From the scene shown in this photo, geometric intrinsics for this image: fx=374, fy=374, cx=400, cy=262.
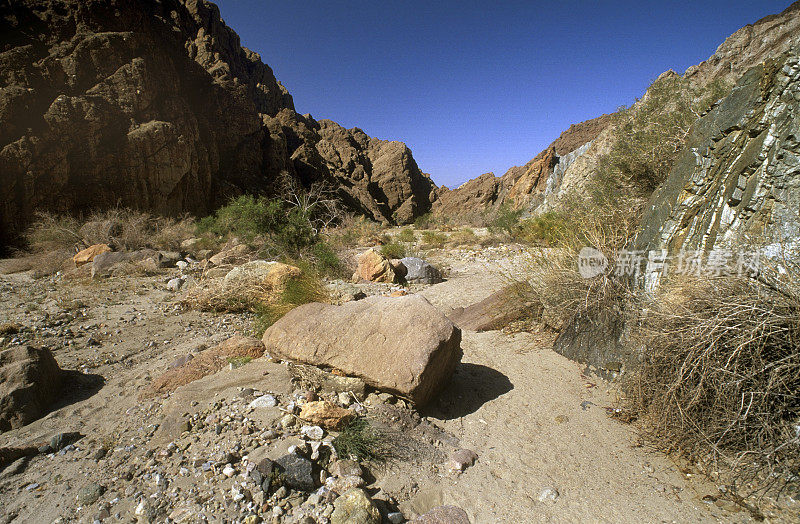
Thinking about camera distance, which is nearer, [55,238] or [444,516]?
[444,516]

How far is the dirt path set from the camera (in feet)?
7.28

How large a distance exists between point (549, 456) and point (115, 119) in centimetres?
2417

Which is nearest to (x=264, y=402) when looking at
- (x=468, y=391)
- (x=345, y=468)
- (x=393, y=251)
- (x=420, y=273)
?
(x=345, y=468)

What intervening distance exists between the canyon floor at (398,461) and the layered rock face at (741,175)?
1.64 m

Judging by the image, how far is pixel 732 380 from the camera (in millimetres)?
2170

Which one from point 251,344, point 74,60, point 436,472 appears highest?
point 74,60

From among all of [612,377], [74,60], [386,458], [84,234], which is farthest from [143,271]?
[74,60]

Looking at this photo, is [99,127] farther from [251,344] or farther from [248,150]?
[251,344]

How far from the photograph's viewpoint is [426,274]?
8305 millimetres

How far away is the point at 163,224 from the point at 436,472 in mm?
18716

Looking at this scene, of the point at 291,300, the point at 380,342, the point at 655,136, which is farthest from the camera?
the point at 655,136

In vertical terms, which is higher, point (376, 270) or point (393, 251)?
point (393, 251)

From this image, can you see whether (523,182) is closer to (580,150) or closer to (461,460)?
(580,150)

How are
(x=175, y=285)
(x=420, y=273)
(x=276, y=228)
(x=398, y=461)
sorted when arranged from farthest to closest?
(x=276, y=228)
(x=420, y=273)
(x=175, y=285)
(x=398, y=461)
